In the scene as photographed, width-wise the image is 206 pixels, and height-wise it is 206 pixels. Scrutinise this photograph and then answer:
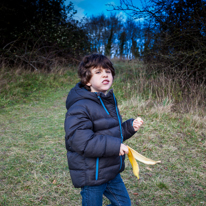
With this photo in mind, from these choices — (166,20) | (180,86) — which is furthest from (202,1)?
(180,86)

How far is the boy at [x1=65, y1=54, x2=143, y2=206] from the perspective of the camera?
133 cm

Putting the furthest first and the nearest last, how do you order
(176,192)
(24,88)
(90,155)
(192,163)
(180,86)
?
1. (24,88)
2. (180,86)
3. (192,163)
4. (176,192)
5. (90,155)

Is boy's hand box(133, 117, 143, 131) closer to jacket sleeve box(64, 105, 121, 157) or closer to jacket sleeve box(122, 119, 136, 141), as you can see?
jacket sleeve box(122, 119, 136, 141)

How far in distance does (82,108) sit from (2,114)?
4.59m

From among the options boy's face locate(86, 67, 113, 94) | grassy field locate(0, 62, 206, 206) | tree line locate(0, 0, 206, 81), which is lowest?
grassy field locate(0, 62, 206, 206)

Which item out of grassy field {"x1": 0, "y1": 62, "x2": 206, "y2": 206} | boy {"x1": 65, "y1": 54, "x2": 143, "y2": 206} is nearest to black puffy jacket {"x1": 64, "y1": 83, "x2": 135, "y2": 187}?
boy {"x1": 65, "y1": 54, "x2": 143, "y2": 206}

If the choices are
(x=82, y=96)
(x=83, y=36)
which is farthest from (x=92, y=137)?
(x=83, y=36)

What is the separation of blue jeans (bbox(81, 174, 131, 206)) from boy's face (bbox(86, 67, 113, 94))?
77cm

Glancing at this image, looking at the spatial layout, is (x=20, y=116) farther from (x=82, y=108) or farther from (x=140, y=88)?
(x=82, y=108)

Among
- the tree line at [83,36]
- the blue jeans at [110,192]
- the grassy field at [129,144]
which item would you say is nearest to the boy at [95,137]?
the blue jeans at [110,192]

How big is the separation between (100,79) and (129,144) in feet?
8.49

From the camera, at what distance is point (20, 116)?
5.07 meters

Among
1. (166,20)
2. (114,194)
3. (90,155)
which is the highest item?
(166,20)

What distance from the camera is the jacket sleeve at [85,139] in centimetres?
131
